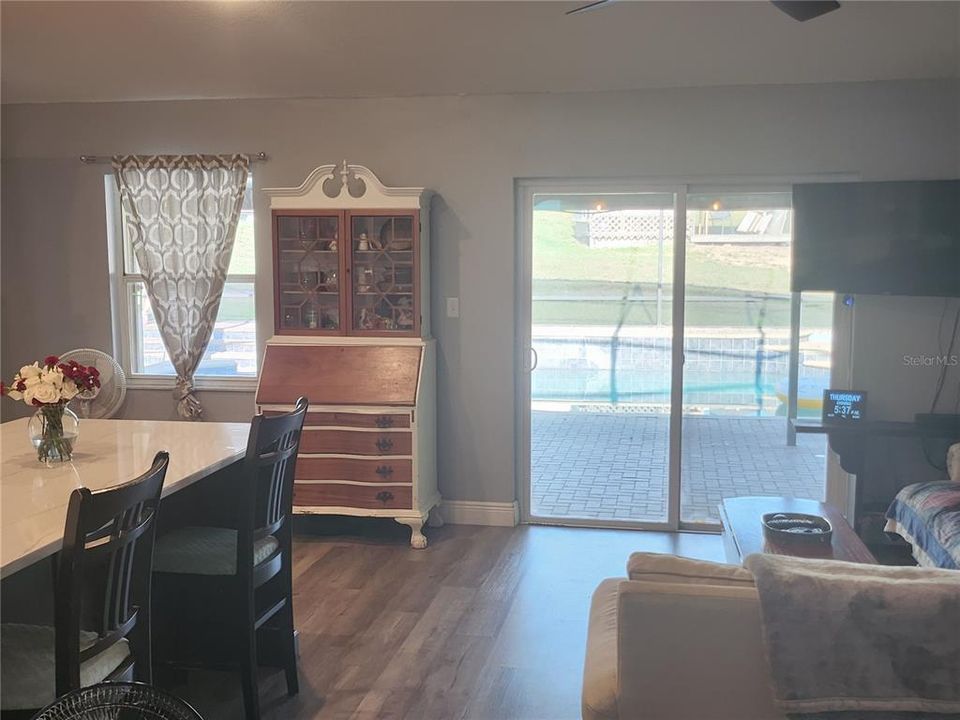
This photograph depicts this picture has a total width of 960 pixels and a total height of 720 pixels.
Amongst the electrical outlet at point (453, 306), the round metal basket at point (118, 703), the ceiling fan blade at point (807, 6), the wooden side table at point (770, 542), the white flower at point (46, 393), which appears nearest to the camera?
the round metal basket at point (118, 703)

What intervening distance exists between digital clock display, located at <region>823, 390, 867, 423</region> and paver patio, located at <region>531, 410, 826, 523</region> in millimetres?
348

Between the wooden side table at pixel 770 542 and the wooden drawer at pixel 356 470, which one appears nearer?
the wooden side table at pixel 770 542

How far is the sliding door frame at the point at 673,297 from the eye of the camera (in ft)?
15.2

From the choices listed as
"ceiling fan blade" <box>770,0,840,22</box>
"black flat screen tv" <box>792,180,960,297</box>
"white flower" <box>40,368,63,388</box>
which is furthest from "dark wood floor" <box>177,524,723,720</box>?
"ceiling fan blade" <box>770,0,840,22</box>

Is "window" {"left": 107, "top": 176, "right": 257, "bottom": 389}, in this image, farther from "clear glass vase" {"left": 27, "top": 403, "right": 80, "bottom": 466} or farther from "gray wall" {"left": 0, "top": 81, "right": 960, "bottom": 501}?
"clear glass vase" {"left": 27, "top": 403, "right": 80, "bottom": 466}

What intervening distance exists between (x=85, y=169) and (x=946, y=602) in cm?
510

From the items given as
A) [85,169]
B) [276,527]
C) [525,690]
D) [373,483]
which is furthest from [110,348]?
[525,690]

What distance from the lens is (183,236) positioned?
505cm

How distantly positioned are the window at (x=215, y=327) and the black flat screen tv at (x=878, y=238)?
317 cm

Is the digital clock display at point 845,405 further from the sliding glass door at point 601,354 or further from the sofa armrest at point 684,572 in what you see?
the sofa armrest at point 684,572

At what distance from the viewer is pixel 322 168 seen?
4.64 m

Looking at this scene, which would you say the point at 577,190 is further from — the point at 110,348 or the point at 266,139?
the point at 110,348

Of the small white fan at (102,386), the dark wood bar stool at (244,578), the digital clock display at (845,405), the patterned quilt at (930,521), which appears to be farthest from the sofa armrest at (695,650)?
the small white fan at (102,386)

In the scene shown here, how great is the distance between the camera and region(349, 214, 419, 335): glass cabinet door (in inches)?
183
